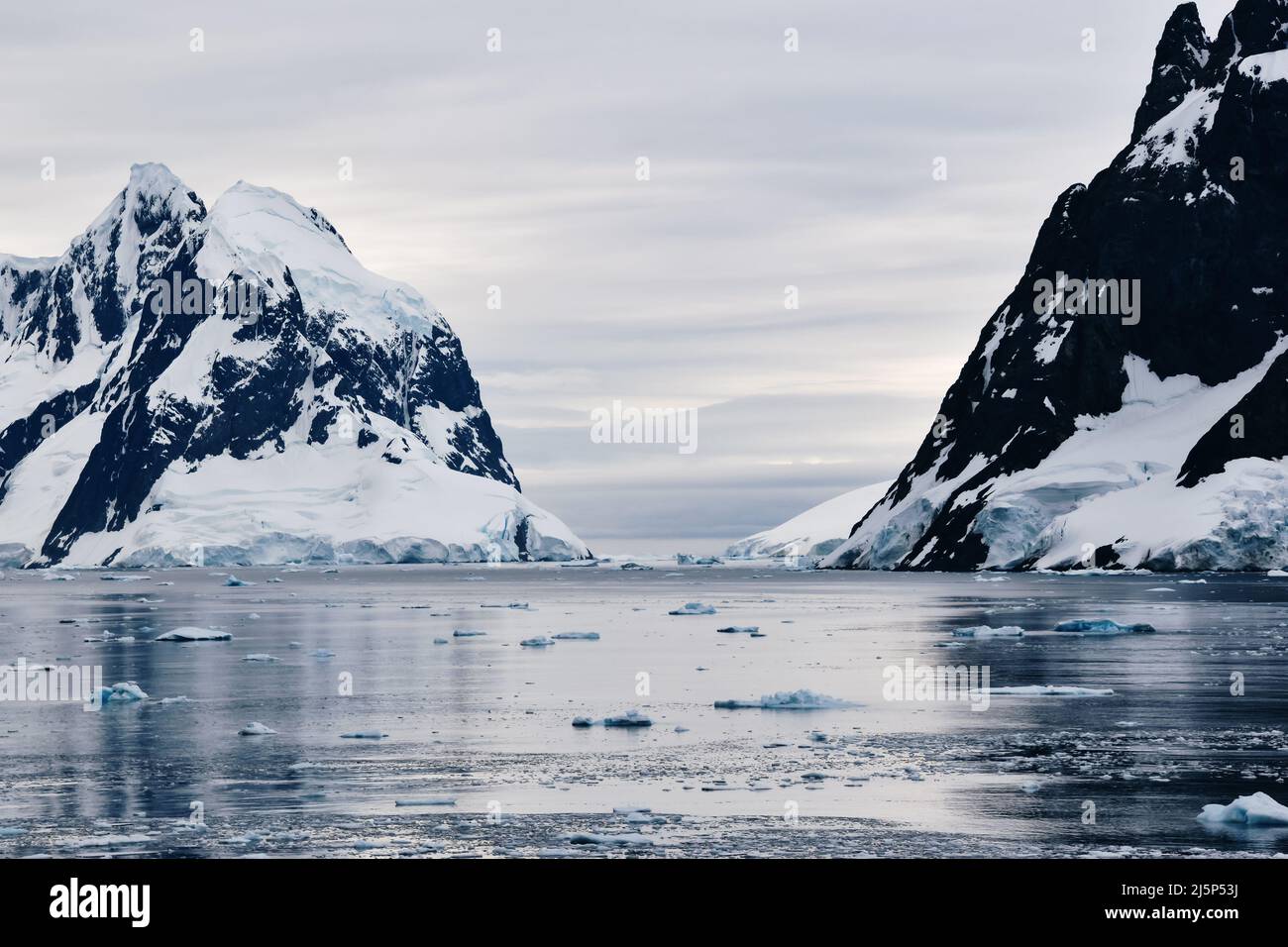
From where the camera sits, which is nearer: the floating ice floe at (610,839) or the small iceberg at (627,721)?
the floating ice floe at (610,839)

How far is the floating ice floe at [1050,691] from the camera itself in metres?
41.4

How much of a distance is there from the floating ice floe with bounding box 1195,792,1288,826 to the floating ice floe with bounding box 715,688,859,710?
1599 cm

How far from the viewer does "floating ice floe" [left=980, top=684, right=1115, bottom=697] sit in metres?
41.4

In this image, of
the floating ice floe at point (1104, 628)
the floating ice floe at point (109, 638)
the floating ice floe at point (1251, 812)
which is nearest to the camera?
the floating ice floe at point (1251, 812)

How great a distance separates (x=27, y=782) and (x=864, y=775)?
45.0ft

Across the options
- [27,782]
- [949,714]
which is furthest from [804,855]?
[949,714]

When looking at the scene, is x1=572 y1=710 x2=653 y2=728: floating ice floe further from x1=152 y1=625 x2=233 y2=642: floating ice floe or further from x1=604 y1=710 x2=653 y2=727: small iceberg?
x1=152 y1=625 x2=233 y2=642: floating ice floe

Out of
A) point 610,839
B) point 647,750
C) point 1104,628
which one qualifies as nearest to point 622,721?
point 647,750

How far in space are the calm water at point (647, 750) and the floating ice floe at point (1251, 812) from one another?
1.50 feet
